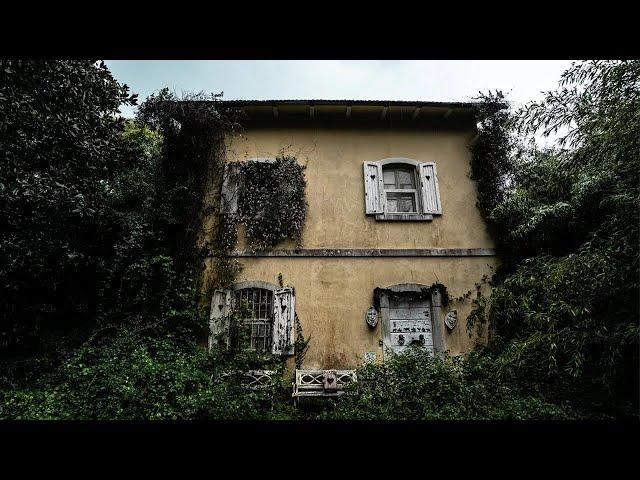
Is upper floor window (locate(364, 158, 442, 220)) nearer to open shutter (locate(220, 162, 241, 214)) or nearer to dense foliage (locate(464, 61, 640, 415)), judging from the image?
dense foliage (locate(464, 61, 640, 415))

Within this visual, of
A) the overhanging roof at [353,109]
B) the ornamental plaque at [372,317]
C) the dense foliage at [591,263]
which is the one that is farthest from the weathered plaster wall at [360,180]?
the dense foliage at [591,263]

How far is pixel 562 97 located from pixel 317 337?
5.29 m

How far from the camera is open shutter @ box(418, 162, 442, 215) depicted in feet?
27.2

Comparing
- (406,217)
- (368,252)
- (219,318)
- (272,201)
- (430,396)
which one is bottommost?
(430,396)

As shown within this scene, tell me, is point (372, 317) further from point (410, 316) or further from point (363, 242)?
point (363, 242)

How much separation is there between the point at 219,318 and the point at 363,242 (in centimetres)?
316

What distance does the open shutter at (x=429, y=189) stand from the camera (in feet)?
27.2

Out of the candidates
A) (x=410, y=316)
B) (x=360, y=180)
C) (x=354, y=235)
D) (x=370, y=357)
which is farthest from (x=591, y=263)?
(x=360, y=180)

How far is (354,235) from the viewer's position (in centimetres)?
806

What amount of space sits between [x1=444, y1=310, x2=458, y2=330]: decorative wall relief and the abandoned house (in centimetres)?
2

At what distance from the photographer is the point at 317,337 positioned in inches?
290

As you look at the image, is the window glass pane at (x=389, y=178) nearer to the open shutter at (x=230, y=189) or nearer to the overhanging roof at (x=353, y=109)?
the overhanging roof at (x=353, y=109)
